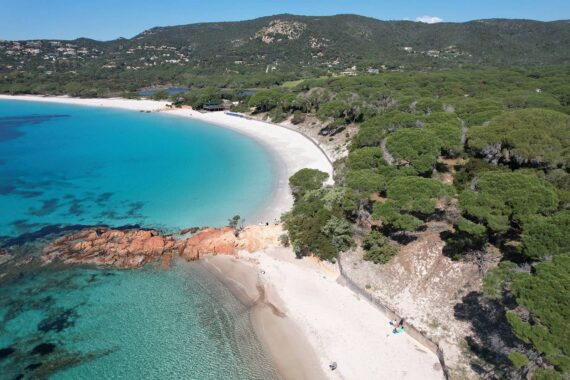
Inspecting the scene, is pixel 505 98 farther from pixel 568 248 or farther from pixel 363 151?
pixel 568 248

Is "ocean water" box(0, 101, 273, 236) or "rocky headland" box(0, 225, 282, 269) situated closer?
"rocky headland" box(0, 225, 282, 269)

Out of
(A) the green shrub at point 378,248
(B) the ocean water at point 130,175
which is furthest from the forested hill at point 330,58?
(A) the green shrub at point 378,248

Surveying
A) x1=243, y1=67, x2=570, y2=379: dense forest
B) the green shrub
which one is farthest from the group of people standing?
the green shrub

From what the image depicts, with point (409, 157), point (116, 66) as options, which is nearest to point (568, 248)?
point (409, 157)

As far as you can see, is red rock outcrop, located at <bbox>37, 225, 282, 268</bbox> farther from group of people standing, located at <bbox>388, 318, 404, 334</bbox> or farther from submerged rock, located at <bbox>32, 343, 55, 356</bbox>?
group of people standing, located at <bbox>388, 318, 404, 334</bbox>

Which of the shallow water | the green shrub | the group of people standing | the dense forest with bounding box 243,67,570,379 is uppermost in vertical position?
the dense forest with bounding box 243,67,570,379
